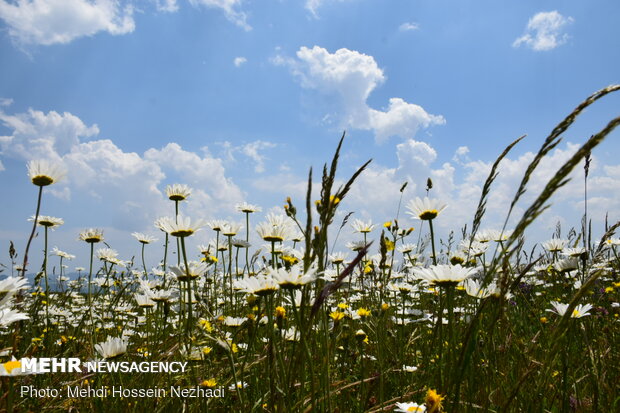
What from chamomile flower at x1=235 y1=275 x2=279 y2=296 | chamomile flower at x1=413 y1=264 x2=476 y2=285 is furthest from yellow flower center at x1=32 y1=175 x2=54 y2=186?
chamomile flower at x1=413 y1=264 x2=476 y2=285

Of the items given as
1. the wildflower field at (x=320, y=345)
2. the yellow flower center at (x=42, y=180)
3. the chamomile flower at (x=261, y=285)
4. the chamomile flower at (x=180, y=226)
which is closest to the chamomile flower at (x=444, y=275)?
the wildflower field at (x=320, y=345)

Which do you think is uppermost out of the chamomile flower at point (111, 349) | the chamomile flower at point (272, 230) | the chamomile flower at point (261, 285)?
the chamomile flower at point (272, 230)

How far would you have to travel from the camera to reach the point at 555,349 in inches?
40.0

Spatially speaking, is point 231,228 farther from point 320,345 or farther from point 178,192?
point 320,345

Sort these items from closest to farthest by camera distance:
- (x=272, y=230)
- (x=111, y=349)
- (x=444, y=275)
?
(x=444, y=275), (x=111, y=349), (x=272, y=230)

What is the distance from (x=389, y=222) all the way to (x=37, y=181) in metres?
3.47

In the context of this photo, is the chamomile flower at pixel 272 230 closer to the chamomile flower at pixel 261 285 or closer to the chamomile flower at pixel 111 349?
the chamomile flower at pixel 261 285

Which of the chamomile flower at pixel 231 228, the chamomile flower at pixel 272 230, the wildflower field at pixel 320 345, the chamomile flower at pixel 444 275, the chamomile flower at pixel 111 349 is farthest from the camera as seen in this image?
the chamomile flower at pixel 231 228

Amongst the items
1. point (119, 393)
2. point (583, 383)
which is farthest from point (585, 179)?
point (119, 393)

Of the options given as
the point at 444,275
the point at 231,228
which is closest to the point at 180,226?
the point at 231,228

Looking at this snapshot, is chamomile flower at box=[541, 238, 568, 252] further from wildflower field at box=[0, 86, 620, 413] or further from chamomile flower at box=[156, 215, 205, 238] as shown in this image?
chamomile flower at box=[156, 215, 205, 238]

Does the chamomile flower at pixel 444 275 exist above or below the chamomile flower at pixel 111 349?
above

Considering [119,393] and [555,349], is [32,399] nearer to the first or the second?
[119,393]

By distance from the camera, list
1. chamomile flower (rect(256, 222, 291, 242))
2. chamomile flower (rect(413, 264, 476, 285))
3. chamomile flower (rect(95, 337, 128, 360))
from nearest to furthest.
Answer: chamomile flower (rect(413, 264, 476, 285)), chamomile flower (rect(95, 337, 128, 360)), chamomile flower (rect(256, 222, 291, 242))
